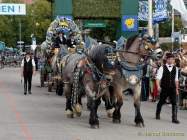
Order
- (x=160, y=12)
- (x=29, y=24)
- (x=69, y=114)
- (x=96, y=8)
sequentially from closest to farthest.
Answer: (x=69, y=114)
(x=160, y=12)
(x=96, y=8)
(x=29, y=24)

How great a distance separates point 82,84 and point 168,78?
2.29 metres

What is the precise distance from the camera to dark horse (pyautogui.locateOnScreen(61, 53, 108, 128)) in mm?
14312

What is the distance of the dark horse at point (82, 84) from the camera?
14312 mm

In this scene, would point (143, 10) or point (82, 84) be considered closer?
point (82, 84)

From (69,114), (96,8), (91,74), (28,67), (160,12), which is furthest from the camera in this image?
(96,8)

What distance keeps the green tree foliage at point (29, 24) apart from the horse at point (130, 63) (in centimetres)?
6409

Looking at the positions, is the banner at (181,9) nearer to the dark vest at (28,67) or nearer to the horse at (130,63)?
the horse at (130,63)

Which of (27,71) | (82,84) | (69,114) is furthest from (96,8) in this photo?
(82,84)

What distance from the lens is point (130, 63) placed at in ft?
48.0

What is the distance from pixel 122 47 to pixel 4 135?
393cm

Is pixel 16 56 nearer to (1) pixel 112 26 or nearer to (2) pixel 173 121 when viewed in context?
(1) pixel 112 26

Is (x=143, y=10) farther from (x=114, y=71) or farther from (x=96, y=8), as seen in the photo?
(x=114, y=71)

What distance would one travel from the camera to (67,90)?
16.8 metres

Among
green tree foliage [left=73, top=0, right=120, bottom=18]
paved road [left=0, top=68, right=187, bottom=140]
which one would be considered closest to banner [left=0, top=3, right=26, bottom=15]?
green tree foliage [left=73, top=0, right=120, bottom=18]
